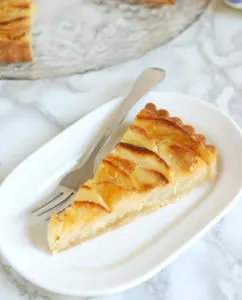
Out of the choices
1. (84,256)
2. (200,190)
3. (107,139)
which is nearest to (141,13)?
(107,139)

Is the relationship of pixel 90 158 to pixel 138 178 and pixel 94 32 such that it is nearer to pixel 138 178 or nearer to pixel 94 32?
pixel 138 178

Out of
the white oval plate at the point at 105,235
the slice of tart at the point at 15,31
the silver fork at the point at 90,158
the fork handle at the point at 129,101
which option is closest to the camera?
the white oval plate at the point at 105,235

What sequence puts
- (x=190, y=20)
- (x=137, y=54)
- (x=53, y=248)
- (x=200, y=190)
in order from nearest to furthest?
(x=53, y=248) → (x=200, y=190) → (x=137, y=54) → (x=190, y=20)

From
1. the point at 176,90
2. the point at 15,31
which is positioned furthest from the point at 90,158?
the point at 15,31

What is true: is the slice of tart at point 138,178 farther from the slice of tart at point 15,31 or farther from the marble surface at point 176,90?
the slice of tart at point 15,31

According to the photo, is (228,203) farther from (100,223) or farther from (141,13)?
(141,13)

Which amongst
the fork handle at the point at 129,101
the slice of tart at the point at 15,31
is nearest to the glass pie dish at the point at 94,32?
the slice of tart at the point at 15,31
